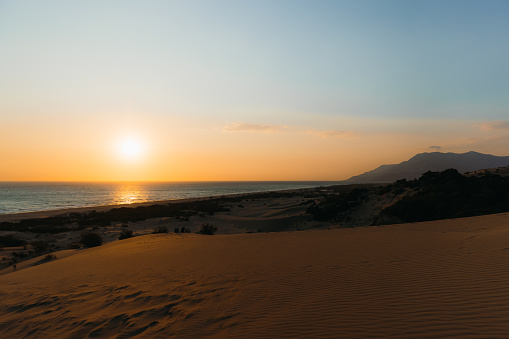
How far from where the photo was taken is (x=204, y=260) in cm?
878

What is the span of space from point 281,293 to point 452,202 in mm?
17283

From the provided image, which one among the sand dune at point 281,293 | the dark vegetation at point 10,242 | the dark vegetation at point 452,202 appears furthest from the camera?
the dark vegetation at point 10,242

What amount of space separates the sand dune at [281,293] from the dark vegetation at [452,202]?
27.8 ft

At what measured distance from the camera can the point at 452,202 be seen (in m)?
18.0

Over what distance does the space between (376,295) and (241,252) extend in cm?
534

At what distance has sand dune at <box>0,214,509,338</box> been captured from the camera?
410 centimetres

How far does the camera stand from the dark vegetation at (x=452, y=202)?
56.1 feet

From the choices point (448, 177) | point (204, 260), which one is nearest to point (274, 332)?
point (204, 260)

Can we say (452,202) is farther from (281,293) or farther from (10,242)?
(10,242)

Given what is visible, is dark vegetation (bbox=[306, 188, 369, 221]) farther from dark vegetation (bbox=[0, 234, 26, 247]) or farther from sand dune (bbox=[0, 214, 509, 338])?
dark vegetation (bbox=[0, 234, 26, 247])

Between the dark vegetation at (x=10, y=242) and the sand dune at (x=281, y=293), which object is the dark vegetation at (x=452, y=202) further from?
the dark vegetation at (x=10, y=242)

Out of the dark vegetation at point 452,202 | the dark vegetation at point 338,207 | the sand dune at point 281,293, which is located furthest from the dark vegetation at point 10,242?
the dark vegetation at point 452,202

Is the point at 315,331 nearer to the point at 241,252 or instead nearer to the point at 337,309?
the point at 337,309

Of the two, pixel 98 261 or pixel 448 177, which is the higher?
pixel 448 177
